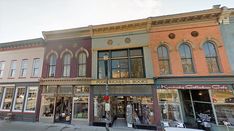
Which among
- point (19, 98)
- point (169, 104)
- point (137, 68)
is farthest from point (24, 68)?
point (169, 104)

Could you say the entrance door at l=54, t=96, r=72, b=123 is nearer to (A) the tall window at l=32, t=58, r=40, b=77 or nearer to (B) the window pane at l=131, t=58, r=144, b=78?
(A) the tall window at l=32, t=58, r=40, b=77

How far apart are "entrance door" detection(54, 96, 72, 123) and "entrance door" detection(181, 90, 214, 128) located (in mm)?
10899

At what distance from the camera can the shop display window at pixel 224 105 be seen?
31.1 feet

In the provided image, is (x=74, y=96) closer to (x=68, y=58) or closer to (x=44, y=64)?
(x=68, y=58)

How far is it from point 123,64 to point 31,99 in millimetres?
10971

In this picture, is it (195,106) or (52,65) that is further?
(52,65)

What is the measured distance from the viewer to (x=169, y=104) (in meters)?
10.8

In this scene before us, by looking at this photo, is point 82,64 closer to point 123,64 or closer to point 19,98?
point 123,64

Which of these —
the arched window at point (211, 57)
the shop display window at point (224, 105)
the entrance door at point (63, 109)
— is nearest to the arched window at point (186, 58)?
the arched window at point (211, 57)

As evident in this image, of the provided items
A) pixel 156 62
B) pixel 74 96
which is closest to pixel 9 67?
pixel 74 96

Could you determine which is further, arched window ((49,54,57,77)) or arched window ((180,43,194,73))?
arched window ((49,54,57,77))

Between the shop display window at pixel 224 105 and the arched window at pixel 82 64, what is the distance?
11.9 meters

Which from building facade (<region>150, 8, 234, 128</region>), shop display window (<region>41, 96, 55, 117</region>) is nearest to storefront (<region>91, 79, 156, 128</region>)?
building facade (<region>150, 8, 234, 128</region>)

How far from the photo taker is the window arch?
11328mm
